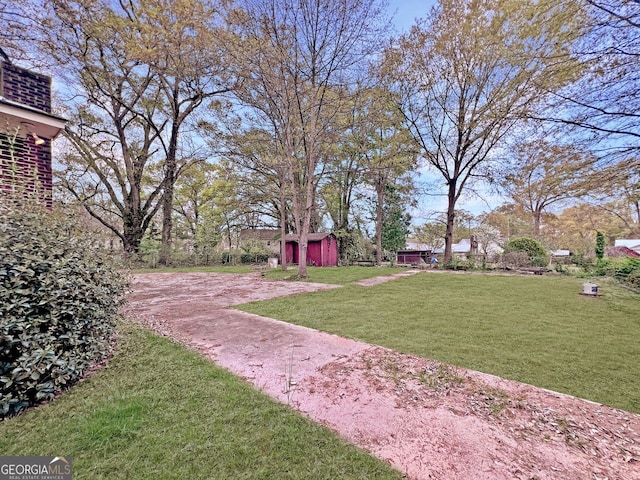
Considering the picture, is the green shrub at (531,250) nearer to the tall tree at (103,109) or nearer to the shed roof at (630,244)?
the shed roof at (630,244)

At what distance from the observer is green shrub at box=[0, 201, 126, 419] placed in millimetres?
1968

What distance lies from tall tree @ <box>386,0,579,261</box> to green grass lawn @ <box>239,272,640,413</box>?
731 cm

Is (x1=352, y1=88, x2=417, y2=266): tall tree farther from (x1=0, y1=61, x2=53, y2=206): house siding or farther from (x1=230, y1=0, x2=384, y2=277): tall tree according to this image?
(x1=0, y1=61, x2=53, y2=206): house siding

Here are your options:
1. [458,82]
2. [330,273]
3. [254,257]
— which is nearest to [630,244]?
[458,82]

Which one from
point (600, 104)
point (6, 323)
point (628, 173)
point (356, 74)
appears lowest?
point (6, 323)

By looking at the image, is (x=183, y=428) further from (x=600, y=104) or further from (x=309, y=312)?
(x=600, y=104)

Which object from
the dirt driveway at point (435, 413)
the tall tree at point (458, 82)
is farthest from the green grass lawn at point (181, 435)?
the tall tree at point (458, 82)

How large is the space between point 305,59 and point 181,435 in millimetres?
11089

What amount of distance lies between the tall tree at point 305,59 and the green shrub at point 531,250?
464 inches

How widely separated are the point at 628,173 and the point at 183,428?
8.69 metres

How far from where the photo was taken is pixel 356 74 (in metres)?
9.88

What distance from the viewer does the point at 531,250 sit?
47.4 feet

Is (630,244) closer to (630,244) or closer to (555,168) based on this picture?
(630,244)

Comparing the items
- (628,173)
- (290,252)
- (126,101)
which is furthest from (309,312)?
(126,101)
